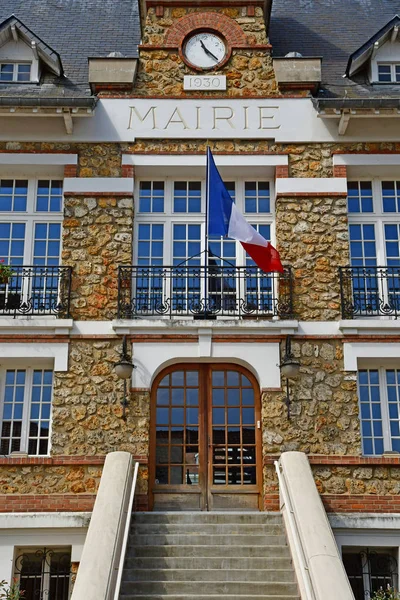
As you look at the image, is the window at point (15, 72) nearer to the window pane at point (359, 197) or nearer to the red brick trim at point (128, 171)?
the red brick trim at point (128, 171)

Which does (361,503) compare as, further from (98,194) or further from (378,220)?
(98,194)

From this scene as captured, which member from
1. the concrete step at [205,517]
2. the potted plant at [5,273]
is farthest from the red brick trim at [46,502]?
the potted plant at [5,273]

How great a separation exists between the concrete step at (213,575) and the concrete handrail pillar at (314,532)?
24.3 inches

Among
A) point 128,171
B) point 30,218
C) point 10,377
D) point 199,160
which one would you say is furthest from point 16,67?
point 10,377

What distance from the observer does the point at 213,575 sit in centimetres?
1066

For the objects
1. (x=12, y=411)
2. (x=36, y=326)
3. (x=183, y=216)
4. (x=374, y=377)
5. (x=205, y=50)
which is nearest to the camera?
(x=36, y=326)

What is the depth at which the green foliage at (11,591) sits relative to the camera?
1076cm

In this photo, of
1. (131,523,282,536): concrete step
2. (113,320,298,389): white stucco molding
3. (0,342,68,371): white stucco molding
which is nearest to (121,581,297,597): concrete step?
(131,523,282,536): concrete step

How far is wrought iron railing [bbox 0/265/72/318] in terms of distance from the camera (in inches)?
527

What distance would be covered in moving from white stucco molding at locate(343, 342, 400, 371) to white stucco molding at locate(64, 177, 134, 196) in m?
4.19

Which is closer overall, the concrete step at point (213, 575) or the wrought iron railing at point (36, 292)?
the concrete step at point (213, 575)

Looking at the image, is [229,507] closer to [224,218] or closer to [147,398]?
[147,398]

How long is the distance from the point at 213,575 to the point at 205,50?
27.7ft

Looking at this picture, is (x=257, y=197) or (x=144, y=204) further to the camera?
(x=257, y=197)
